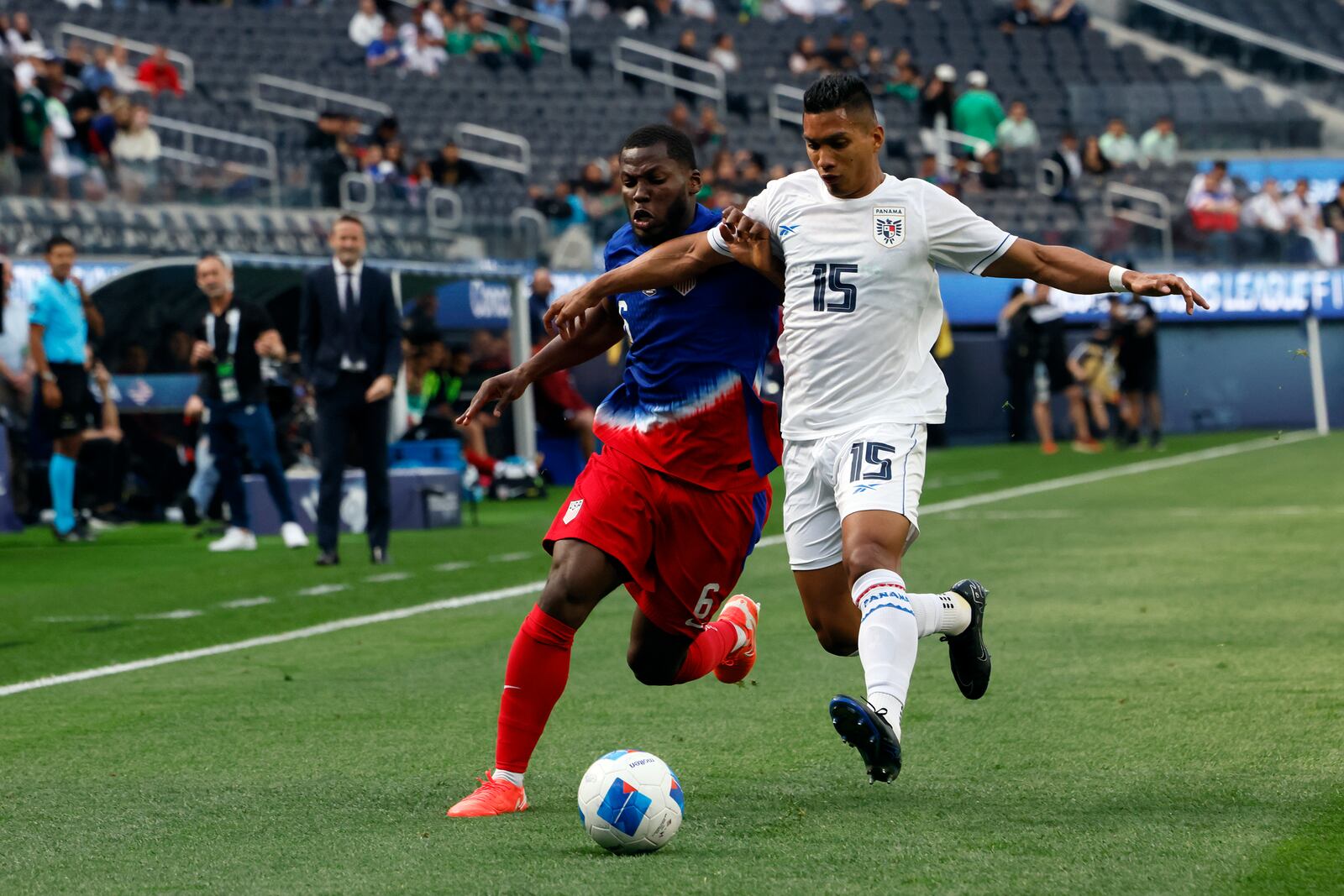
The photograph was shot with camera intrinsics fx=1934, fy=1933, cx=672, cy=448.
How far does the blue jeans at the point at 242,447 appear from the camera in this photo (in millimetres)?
13430

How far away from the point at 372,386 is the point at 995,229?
24.1 ft

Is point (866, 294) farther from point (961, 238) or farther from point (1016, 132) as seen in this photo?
point (1016, 132)

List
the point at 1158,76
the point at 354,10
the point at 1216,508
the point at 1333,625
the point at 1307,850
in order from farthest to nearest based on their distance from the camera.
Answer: the point at 1158,76 → the point at 354,10 → the point at 1216,508 → the point at 1333,625 → the point at 1307,850

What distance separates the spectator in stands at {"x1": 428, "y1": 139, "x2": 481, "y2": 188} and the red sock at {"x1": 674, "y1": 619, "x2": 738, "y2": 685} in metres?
19.0

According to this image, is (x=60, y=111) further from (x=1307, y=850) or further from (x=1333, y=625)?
(x=1307, y=850)

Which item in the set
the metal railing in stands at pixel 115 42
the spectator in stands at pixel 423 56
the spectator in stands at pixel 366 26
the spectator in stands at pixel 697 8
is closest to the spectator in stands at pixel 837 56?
the spectator in stands at pixel 697 8

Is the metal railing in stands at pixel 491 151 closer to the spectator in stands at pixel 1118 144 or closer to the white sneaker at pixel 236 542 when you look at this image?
the spectator in stands at pixel 1118 144

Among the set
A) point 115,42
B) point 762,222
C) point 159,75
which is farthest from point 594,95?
point 762,222

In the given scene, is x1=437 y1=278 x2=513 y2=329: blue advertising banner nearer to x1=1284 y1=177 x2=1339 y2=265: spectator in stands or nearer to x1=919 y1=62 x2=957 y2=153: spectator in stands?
x1=919 y1=62 x2=957 y2=153: spectator in stands

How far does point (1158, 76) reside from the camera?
118 feet

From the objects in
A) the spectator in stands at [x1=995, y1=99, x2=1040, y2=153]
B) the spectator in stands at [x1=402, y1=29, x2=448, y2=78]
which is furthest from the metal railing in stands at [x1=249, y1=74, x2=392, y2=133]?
the spectator in stands at [x1=995, y1=99, x2=1040, y2=153]

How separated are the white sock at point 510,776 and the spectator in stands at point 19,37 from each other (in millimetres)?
20646

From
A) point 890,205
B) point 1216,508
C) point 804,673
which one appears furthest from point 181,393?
point 890,205

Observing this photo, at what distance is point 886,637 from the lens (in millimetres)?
4926
